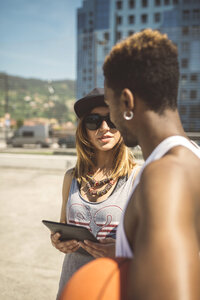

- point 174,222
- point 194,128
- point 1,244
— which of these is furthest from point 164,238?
point 194,128

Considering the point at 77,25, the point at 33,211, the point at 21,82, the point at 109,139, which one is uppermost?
the point at 77,25

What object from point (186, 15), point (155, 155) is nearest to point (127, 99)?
point (155, 155)

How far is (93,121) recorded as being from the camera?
6.25ft

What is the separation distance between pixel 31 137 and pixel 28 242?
2558 cm

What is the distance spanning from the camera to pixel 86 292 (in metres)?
0.81

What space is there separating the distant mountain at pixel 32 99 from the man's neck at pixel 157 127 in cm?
1657

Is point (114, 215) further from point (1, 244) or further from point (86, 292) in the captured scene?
point (1, 244)

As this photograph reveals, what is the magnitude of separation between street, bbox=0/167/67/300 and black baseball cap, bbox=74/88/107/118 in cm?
235

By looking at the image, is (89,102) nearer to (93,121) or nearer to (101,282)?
(93,121)

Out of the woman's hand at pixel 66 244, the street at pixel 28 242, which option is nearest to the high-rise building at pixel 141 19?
the street at pixel 28 242

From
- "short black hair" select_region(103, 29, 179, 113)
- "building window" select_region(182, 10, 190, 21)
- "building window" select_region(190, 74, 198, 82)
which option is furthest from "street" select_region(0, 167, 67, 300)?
"building window" select_region(182, 10, 190, 21)

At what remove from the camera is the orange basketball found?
0.80m

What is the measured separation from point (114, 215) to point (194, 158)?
1007mm

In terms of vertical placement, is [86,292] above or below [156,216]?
below
